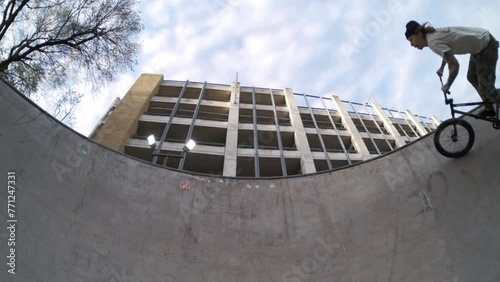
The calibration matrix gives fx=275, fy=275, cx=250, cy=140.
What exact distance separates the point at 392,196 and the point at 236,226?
12.1ft

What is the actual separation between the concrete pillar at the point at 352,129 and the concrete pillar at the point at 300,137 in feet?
14.0

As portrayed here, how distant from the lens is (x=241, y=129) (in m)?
21.0

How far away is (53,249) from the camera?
195 inches

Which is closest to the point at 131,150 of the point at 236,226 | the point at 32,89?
the point at 32,89

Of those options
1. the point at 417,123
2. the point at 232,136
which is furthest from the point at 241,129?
the point at 417,123

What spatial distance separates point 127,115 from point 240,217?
16.2 meters

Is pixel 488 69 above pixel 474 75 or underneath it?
underneath

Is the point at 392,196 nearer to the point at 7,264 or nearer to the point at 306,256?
the point at 306,256

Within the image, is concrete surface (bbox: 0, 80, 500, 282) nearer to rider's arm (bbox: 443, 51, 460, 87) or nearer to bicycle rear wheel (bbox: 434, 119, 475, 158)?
bicycle rear wheel (bbox: 434, 119, 475, 158)

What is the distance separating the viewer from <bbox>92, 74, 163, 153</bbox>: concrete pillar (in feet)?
58.3

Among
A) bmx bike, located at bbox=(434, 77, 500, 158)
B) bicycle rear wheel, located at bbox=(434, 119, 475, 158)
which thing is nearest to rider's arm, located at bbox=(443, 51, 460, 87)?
bmx bike, located at bbox=(434, 77, 500, 158)

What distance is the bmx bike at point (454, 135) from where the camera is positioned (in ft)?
18.0

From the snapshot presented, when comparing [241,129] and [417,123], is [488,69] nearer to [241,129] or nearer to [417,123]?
[241,129]

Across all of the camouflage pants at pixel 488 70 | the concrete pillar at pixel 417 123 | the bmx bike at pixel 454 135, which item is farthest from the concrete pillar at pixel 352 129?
the camouflage pants at pixel 488 70
